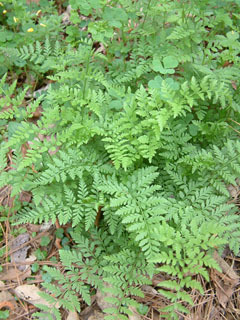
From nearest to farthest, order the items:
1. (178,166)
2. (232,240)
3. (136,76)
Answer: (232,240), (178,166), (136,76)

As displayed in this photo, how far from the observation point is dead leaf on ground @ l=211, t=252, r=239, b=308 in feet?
8.67

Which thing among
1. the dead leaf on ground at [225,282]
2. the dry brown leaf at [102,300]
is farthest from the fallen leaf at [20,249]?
the dead leaf on ground at [225,282]

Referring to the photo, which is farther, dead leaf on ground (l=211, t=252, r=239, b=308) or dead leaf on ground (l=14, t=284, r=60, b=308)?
dead leaf on ground (l=14, t=284, r=60, b=308)

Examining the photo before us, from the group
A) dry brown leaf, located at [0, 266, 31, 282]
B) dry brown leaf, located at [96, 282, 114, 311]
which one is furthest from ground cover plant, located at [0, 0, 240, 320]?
Answer: dry brown leaf, located at [0, 266, 31, 282]

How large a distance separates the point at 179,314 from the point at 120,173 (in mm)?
1318

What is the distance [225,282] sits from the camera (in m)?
2.70

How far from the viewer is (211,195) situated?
2742mm

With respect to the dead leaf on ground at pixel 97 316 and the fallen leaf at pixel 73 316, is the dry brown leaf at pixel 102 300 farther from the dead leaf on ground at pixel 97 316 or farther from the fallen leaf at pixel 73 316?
the fallen leaf at pixel 73 316

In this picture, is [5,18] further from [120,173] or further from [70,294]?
[70,294]

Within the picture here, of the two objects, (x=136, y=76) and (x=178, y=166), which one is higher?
(x=136, y=76)

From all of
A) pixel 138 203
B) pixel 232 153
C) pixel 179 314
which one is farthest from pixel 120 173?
pixel 179 314

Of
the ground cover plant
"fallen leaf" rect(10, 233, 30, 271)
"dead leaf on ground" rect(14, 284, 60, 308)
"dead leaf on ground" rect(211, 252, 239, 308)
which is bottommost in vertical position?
"dead leaf on ground" rect(14, 284, 60, 308)

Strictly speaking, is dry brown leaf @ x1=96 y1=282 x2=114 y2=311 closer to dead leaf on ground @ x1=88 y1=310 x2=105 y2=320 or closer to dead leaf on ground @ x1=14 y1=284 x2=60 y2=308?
dead leaf on ground @ x1=88 y1=310 x2=105 y2=320

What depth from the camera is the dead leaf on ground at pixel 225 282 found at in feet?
8.67
